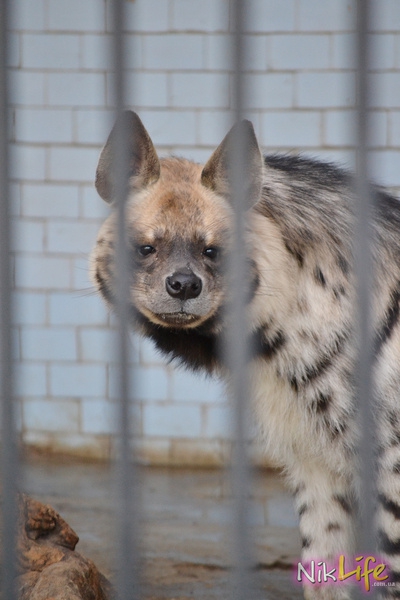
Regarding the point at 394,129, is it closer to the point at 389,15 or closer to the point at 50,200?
the point at 389,15

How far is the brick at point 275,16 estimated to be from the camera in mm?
5793

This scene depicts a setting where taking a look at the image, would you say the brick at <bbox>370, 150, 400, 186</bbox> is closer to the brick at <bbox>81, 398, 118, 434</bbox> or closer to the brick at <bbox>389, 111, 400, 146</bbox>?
the brick at <bbox>389, 111, 400, 146</bbox>

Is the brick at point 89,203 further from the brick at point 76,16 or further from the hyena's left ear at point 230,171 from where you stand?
the hyena's left ear at point 230,171

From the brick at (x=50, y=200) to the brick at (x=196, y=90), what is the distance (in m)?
0.95

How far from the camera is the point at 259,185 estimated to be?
303 cm

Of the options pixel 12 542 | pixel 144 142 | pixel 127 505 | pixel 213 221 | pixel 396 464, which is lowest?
pixel 396 464

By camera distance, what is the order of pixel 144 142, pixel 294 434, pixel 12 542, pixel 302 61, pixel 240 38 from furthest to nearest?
pixel 302 61 → pixel 294 434 → pixel 144 142 → pixel 12 542 → pixel 240 38

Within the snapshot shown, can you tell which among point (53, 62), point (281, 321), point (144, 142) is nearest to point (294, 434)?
point (281, 321)

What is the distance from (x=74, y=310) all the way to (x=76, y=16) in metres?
2.00

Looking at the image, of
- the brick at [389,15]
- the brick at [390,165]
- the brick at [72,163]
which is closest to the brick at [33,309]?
the brick at [72,163]

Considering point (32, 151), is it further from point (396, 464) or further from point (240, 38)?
point (240, 38)

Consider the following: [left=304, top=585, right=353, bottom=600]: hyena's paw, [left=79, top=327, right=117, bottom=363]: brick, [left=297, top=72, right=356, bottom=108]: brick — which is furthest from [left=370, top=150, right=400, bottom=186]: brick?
[left=304, top=585, right=353, bottom=600]: hyena's paw

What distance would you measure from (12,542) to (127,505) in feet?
0.90

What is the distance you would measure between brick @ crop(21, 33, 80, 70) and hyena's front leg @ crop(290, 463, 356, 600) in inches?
140
